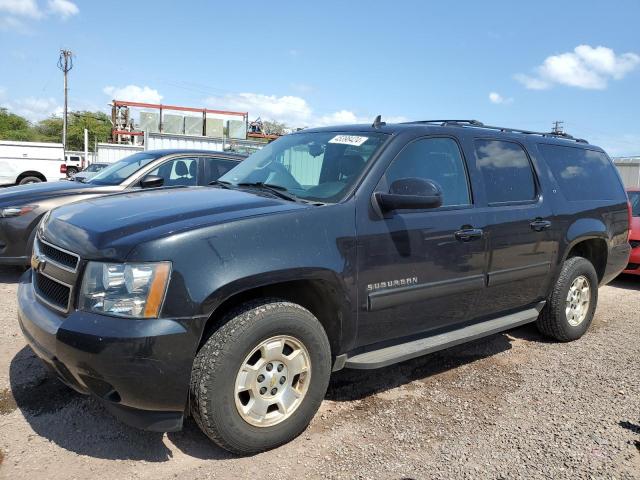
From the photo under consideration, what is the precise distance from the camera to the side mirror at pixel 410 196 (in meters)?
3.09

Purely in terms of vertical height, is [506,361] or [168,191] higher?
[168,191]

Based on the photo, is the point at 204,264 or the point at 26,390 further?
the point at 26,390

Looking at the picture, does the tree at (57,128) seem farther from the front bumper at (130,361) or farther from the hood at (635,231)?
the front bumper at (130,361)

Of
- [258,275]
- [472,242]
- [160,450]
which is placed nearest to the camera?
[258,275]

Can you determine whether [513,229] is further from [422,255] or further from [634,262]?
[634,262]

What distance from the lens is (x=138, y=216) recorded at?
2.77 meters

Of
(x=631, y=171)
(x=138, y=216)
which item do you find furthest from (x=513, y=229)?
(x=631, y=171)

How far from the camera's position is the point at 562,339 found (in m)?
4.86

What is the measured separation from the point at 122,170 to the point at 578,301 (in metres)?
5.46

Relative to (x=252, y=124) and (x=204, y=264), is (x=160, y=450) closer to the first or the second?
(x=204, y=264)

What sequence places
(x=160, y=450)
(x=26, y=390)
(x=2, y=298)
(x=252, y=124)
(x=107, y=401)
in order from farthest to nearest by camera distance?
(x=252, y=124), (x=2, y=298), (x=26, y=390), (x=160, y=450), (x=107, y=401)

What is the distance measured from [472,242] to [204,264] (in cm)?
201

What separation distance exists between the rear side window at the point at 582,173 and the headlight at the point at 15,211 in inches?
210

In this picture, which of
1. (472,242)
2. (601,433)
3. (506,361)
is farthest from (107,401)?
(506,361)
